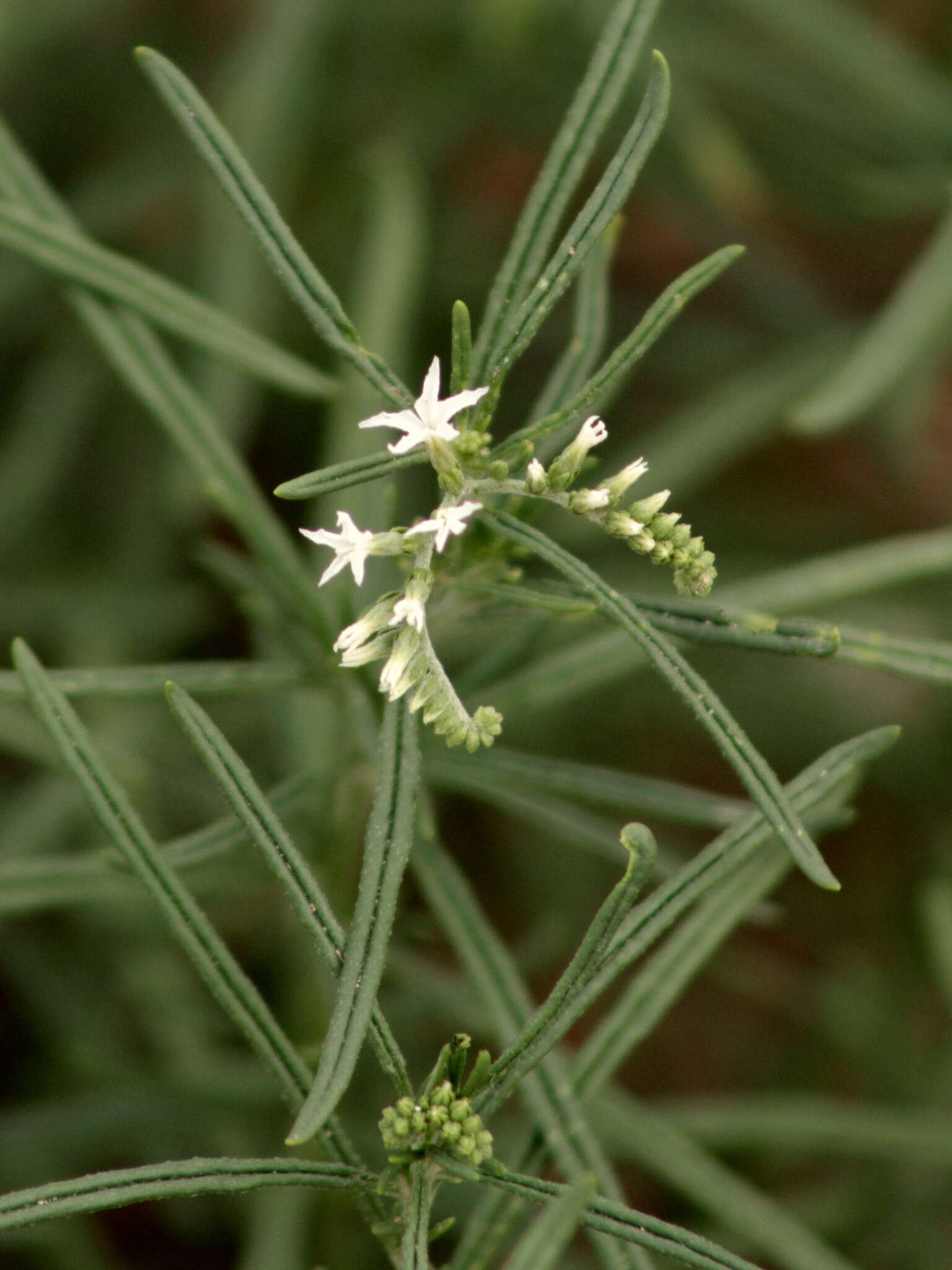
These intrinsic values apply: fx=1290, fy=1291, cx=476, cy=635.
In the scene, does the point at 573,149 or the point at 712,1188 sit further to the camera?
the point at 712,1188

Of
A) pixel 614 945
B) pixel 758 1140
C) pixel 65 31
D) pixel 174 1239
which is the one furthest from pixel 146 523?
pixel 614 945

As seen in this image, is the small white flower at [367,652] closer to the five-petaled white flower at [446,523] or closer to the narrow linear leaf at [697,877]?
the five-petaled white flower at [446,523]

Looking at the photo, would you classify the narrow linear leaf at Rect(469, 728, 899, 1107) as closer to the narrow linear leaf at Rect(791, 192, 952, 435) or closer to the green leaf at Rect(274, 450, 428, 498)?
the green leaf at Rect(274, 450, 428, 498)

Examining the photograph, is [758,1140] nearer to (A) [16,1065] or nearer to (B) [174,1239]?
(B) [174,1239]

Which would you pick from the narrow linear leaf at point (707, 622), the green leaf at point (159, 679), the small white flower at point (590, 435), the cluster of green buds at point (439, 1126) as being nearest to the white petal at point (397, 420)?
the small white flower at point (590, 435)

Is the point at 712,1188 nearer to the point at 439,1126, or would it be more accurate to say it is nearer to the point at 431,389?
the point at 439,1126

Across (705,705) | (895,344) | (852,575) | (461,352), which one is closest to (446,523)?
(461,352)
